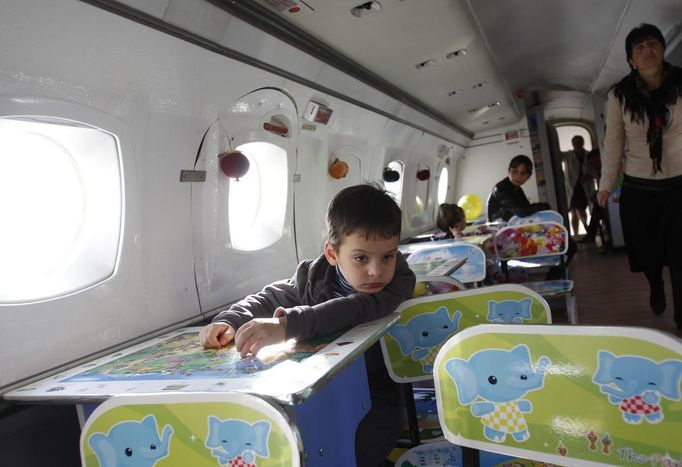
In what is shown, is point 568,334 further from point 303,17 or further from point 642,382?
point 303,17

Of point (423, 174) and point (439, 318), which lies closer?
point (439, 318)

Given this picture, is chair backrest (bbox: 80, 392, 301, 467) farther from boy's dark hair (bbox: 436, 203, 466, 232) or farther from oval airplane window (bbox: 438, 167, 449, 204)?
oval airplane window (bbox: 438, 167, 449, 204)

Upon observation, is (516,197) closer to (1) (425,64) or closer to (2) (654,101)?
(1) (425,64)

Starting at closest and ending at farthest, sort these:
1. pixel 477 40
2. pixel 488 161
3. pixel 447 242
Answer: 1. pixel 477 40
2. pixel 447 242
3. pixel 488 161

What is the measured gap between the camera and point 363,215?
1.70 m

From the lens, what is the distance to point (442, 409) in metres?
1.22

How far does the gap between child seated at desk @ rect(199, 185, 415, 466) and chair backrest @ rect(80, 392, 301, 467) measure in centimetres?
40

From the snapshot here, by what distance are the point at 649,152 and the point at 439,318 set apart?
213 centimetres

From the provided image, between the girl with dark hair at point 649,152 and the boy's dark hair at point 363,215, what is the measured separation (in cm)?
210

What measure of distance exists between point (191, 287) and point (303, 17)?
1.54m

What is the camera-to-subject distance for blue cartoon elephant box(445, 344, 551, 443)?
110 cm

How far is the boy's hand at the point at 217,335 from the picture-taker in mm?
1697

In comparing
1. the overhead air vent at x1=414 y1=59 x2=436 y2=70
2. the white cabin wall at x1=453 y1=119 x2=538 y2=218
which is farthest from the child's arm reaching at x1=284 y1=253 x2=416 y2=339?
the white cabin wall at x1=453 y1=119 x2=538 y2=218


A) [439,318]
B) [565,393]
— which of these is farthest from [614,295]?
[565,393]
